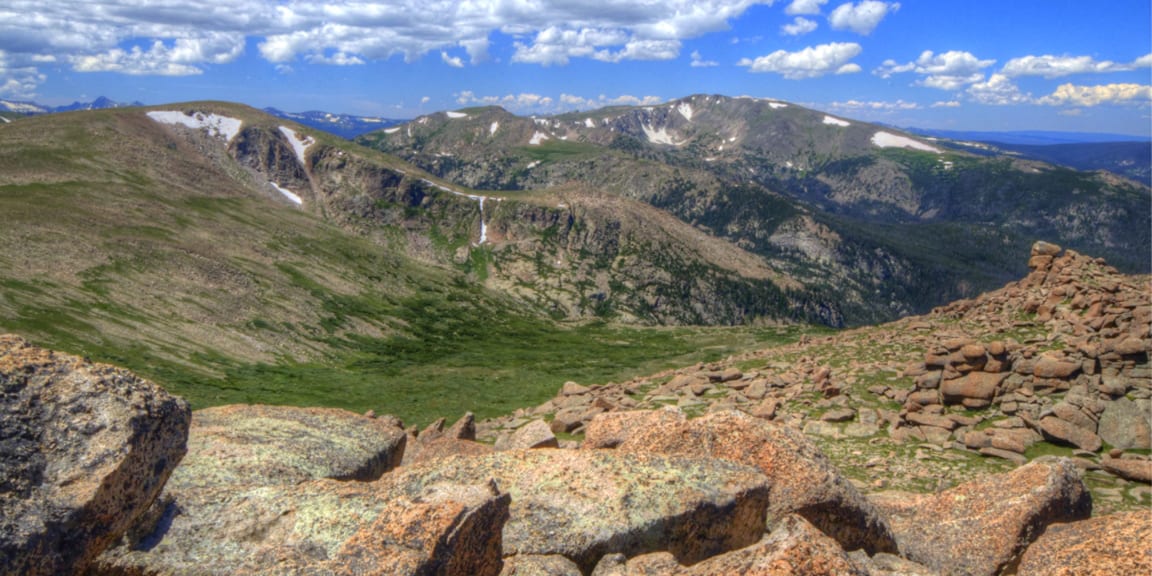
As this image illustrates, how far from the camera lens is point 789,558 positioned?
26.9 feet

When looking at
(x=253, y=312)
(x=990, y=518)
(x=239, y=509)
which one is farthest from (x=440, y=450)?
(x=253, y=312)

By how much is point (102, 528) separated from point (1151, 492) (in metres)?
→ 27.8

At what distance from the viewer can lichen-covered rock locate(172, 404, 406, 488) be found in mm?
13000

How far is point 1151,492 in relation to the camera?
20.1 m

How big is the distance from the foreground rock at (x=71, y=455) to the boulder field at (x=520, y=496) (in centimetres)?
3

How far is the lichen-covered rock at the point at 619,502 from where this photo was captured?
35.3 feet

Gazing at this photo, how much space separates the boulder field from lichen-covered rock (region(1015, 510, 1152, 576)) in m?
0.04

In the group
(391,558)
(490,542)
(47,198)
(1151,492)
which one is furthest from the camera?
(47,198)

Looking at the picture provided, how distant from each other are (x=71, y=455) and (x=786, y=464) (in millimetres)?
12871

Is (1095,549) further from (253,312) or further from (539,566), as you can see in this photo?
(253,312)

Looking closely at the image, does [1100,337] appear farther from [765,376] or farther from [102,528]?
[102,528]

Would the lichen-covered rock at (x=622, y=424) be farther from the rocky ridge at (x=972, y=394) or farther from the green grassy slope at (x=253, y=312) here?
the green grassy slope at (x=253, y=312)

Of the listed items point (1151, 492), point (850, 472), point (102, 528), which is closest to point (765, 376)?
point (850, 472)

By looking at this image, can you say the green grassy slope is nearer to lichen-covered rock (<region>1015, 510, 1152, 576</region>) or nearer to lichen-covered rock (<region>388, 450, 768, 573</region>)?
lichen-covered rock (<region>388, 450, 768, 573</region>)
